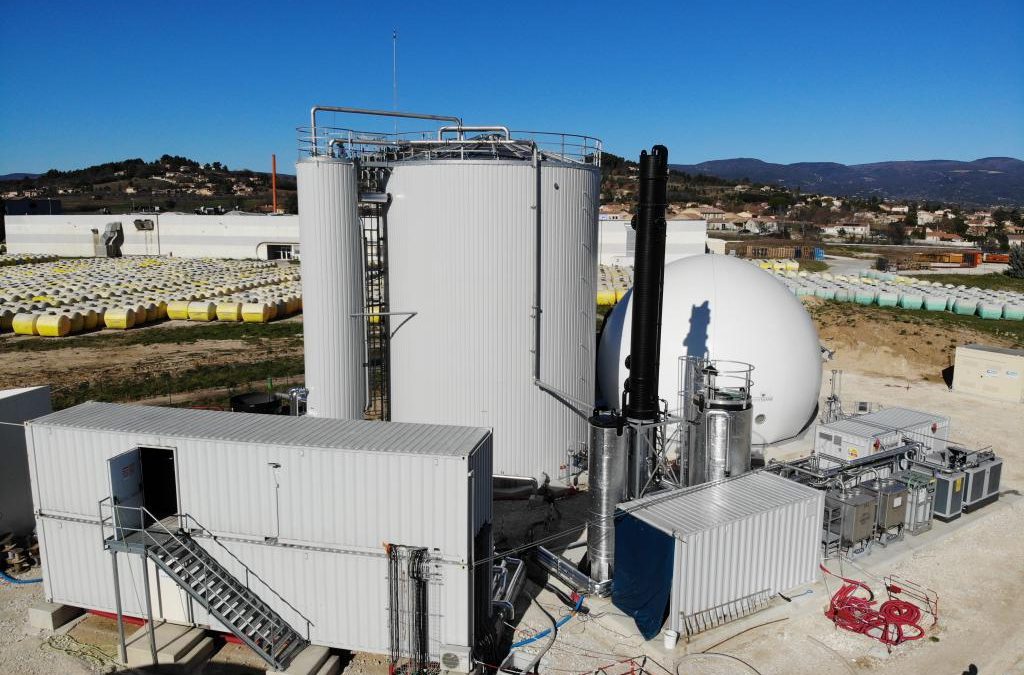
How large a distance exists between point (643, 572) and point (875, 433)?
28.9 ft

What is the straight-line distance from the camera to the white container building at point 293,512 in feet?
33.4

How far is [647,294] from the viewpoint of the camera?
13422mm

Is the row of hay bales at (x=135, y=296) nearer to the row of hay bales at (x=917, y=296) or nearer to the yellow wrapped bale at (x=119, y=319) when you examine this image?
the yellow wrapped bale at (x=119, y=319)

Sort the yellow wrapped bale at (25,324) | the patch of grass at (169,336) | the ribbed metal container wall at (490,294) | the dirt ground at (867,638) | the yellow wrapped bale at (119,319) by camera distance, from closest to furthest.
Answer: the dirt ground at (867,638) → the ribbed metal container wall at (490,294) → the patch of grass at (169,336) → the yellow wrapped bale at (25,324) → the yellow wrapped bale at (119,319)

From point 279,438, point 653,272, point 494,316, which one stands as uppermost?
point 653,272

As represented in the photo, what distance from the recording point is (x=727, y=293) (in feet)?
59.3

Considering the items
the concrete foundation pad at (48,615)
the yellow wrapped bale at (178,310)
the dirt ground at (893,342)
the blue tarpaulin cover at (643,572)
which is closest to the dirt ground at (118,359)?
the yellow wrapped bale at (178,310)

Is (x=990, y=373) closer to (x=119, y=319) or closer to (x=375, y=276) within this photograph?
(x=375, y=276)

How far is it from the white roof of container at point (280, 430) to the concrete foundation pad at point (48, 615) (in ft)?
9.97

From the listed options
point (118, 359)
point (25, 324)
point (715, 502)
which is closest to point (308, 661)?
point (715, 502)

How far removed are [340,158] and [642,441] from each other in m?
9.76

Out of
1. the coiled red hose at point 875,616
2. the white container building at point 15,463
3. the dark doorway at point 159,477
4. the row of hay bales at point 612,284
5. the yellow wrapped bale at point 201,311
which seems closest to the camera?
the coiled red hose at point 875,616

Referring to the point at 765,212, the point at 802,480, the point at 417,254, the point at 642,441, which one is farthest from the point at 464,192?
the point at 765,212

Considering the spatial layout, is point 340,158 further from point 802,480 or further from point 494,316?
point 802,480
